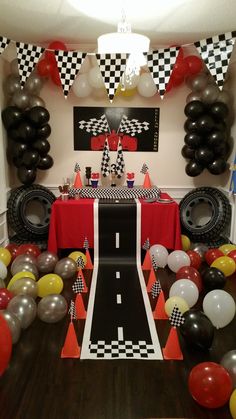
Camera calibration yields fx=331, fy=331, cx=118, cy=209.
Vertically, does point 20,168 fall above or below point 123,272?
above

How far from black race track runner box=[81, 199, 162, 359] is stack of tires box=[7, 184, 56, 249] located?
767mm

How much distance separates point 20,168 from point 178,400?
10.9ft

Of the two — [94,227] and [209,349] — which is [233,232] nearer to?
[94,227]

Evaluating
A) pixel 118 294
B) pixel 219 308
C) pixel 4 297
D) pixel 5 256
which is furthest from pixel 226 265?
pixel 5 256

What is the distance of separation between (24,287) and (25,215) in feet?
5.80

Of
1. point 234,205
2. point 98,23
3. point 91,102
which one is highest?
point 98,23

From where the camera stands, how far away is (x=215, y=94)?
13.6ft

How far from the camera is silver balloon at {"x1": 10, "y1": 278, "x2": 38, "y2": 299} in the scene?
280 cm

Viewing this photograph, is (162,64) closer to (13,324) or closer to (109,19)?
(109,19)

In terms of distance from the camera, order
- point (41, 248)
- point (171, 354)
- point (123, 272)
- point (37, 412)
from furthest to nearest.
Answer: point (41, 248), point (123, 272), point (171, 354), point (37, 412)

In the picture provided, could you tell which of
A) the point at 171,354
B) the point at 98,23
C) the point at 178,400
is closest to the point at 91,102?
the point at 98,23

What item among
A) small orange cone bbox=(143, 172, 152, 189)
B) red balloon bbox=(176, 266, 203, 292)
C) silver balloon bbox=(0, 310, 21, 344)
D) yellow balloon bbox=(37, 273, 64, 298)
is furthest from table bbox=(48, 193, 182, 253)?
silver balloon bbox=(0, 310, 21, 344)

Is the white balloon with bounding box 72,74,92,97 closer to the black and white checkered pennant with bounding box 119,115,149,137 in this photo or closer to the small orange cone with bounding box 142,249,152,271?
the black and white checkered pennant with bounding box 119,115,149,137

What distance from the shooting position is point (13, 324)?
7.50ft
